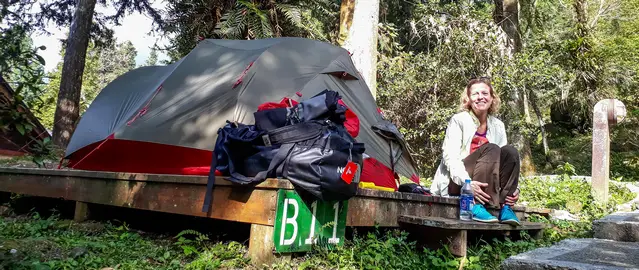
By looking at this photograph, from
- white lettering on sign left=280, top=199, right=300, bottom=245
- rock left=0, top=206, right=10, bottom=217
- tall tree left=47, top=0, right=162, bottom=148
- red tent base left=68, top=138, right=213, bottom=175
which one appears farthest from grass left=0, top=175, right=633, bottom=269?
tall tree left=47, top=0, right=162, bottom=148

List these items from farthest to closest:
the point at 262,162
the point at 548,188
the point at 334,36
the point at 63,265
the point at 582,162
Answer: the point at 582,162, the point at 334,36, the point at 548,188, the point at 262,162, the point at 63,265

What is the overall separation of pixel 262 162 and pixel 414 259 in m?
1.11

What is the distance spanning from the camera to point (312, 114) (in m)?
2.94

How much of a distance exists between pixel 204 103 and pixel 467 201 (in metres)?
2.32

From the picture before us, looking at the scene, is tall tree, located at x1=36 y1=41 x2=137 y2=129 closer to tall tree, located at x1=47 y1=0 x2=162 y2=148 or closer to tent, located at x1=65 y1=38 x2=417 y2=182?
tall tree, located at x1=47 y1=0 x2=162 y2=148

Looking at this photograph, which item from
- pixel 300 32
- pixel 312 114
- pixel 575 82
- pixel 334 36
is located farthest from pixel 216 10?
pixel 575 82

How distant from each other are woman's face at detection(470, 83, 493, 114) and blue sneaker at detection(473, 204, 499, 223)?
88cm

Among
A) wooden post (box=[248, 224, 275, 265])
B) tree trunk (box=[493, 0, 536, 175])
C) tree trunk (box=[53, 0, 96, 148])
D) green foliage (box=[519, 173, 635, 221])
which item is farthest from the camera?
tree trunk (box=[53, 0, 96, 148])

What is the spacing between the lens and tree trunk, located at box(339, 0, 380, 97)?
6.88m

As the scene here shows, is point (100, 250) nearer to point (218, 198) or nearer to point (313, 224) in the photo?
point (218, 198)

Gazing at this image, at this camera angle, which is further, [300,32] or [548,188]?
[300,32]

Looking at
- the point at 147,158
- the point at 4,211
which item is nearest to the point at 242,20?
the point at 4,211

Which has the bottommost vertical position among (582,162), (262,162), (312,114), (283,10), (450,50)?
(262,162)

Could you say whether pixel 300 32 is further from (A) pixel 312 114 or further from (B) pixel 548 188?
(A) pixel 312 114
